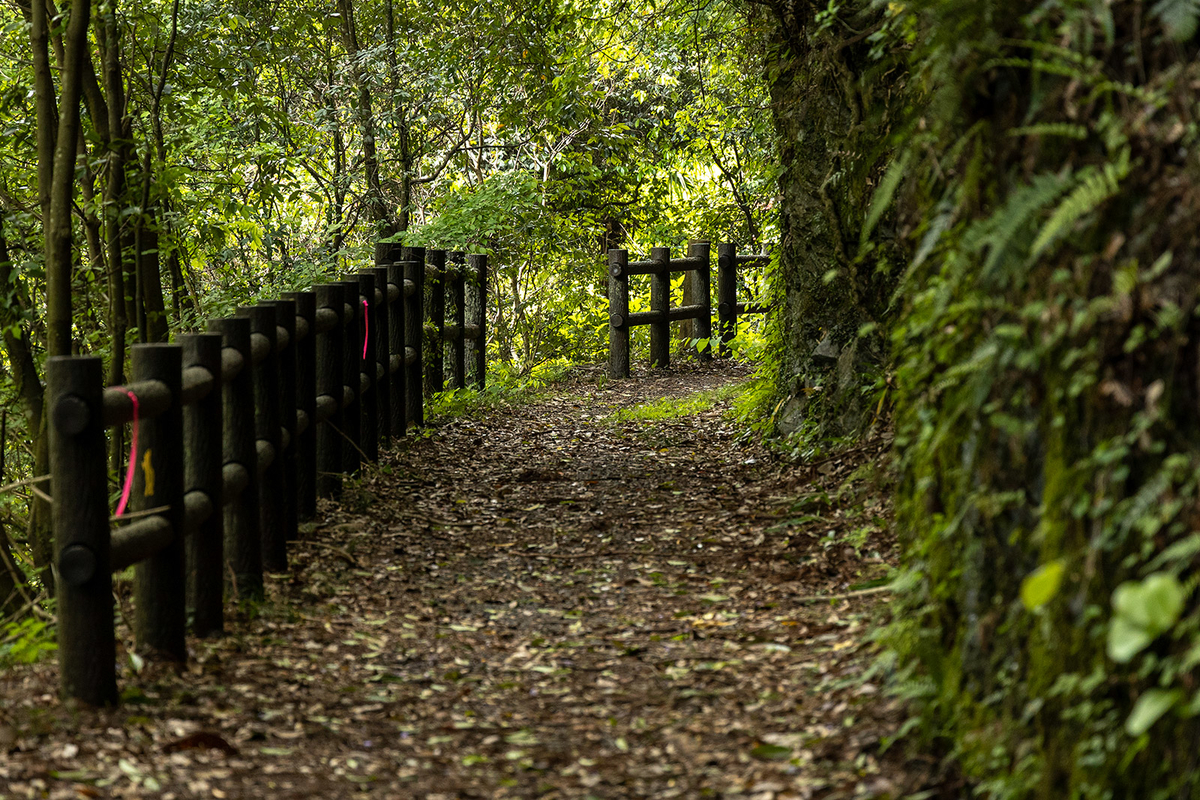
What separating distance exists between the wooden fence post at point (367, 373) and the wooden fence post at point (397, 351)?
763mm

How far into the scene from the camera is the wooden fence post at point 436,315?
30.0ft

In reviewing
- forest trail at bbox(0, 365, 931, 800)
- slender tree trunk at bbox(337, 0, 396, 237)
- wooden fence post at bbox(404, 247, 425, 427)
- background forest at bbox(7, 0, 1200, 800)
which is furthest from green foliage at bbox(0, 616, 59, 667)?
slender tree trunk at bbox(337, 0, 396, 237)

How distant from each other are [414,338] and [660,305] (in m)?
4.45

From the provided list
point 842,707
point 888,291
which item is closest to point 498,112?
point 888,291

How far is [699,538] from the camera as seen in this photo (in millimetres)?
5371

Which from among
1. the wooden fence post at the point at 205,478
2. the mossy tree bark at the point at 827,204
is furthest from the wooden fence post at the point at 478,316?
the wooden fence post at the point at 205,478

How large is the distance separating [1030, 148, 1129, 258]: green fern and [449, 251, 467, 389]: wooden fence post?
7.89m

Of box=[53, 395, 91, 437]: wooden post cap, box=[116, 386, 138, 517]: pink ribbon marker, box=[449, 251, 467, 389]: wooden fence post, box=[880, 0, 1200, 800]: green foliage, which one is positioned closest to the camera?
box=[880, 0, 1200, 800]: green foliage

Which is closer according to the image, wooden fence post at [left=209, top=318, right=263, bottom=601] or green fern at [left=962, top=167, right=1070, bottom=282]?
green fern at [left=962, top=167, right=1070, bottom=282]

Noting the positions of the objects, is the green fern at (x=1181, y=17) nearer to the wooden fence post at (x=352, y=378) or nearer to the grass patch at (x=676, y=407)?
the wooden fence post at (x=352, y=378)

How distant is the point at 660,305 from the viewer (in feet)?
40.2

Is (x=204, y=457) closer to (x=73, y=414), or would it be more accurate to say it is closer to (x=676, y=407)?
(x=73, y=414)

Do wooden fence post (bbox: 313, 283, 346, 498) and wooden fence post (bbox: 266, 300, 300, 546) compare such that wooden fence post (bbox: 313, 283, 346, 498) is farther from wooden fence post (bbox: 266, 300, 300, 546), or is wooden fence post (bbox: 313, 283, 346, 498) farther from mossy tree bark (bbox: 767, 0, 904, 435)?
mossy tree bark (bbox: 767, 0, 904, 435)

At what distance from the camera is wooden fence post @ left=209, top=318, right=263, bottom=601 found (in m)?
4.27
